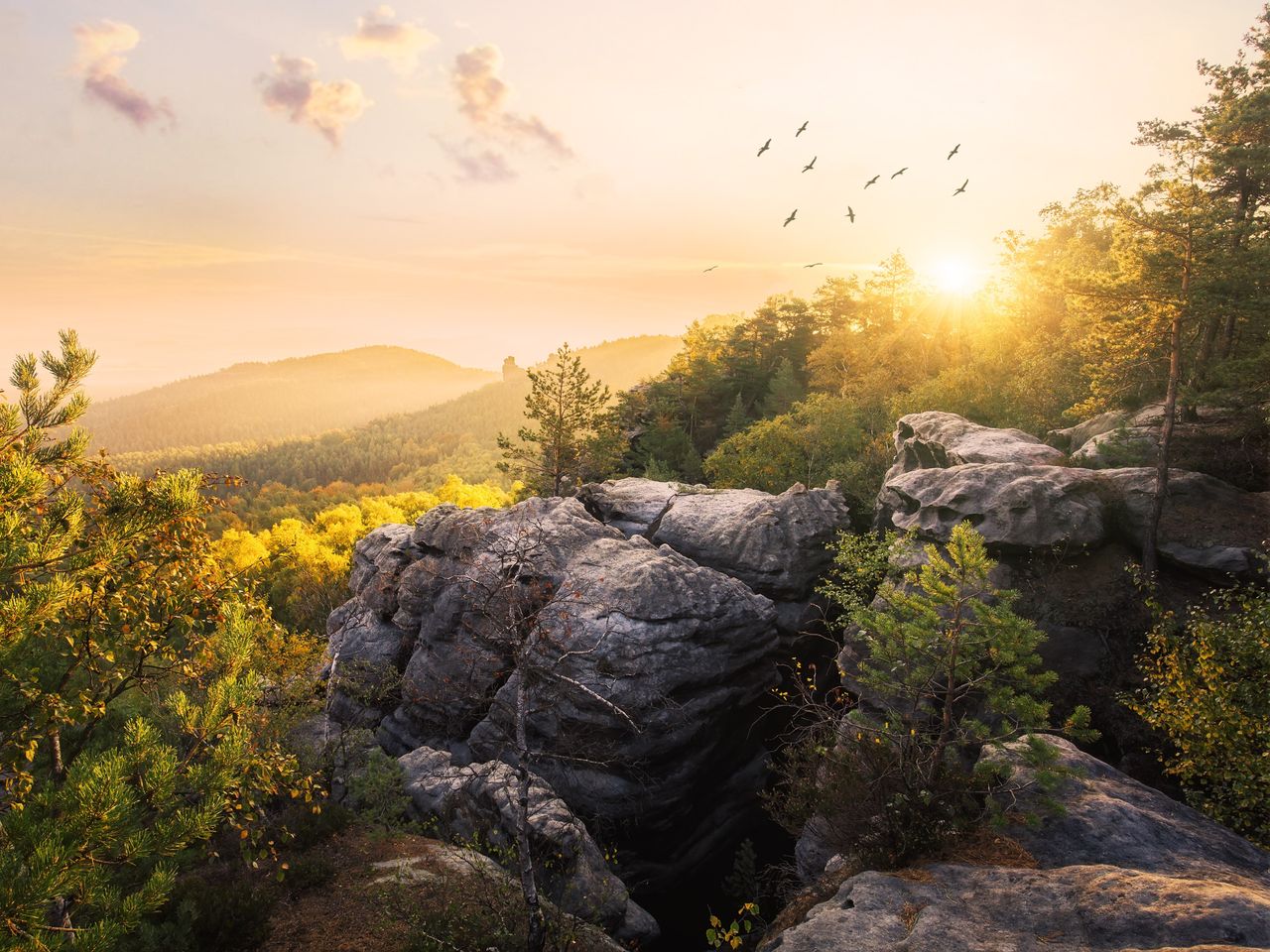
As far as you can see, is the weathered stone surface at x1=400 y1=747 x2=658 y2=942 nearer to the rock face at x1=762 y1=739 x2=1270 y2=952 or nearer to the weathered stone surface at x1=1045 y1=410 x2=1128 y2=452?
the rock face at x1=762 y1=739 x2=1270 y2=952

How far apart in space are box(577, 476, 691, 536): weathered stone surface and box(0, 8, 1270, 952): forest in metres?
0.29

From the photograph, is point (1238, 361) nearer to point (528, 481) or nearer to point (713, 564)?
point (713, 564)

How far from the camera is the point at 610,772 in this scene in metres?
20.7

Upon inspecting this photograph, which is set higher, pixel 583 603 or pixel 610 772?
pixel 583 603

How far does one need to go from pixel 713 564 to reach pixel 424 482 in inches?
6011

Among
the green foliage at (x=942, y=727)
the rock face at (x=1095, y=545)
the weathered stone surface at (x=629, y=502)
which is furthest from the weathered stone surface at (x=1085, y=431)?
the weathered stone surface at (x=629, y=502)

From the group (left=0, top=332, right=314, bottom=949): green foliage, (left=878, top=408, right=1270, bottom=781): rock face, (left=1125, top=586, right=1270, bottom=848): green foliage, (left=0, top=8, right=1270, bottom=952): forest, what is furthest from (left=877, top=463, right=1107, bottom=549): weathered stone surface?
(left=0, top=332, right=314, bottom=949): green foliage

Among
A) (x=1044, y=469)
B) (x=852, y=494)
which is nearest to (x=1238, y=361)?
(x=1044, y=469)

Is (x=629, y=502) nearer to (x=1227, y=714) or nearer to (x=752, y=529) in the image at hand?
(x=752, y=529)

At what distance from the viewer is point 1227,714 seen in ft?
40.1

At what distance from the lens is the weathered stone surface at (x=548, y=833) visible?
597 inches

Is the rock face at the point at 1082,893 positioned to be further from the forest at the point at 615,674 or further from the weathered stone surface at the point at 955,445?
the weathered stone surface at the point at 955,445

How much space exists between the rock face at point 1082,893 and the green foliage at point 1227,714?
46.7 inches

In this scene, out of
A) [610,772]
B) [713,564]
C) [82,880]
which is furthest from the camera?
[713,564]
